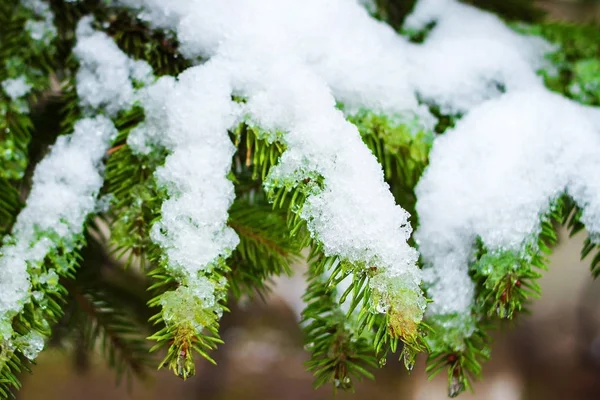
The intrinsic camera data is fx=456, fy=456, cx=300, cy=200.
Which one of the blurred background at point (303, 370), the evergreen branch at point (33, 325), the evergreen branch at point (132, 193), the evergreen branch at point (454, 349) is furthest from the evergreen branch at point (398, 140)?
the blurred background at point (303, 370)

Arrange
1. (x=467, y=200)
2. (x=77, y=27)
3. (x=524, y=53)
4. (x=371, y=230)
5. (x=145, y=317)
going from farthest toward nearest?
(x=145, y=317) < (x=524, y=53) < (x=77, y=27) < (x=467, y=200) < (x=371, y=230)

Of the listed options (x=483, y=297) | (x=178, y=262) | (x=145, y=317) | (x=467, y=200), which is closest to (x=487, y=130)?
(x=467, y=200)

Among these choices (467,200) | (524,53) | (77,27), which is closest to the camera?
(467,200)

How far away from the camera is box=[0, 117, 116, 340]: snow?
0.54 metres

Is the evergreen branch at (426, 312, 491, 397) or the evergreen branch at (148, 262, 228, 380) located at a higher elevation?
the evergreen branch at (148, 262, 228, 380)

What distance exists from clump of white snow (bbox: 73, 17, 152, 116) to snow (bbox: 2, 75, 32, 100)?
8cm

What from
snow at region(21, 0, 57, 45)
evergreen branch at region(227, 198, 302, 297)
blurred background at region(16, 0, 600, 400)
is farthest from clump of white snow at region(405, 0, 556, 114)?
blurred background at region(16, 0, 600, 400)

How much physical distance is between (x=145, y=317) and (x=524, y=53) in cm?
96

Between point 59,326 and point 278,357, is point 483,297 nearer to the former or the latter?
point 59,326

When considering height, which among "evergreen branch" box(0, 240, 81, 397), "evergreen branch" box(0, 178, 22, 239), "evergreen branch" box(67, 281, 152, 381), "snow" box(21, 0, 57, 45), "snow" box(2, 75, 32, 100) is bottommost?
"evergreen branch" box(67, 281, 152, 381)

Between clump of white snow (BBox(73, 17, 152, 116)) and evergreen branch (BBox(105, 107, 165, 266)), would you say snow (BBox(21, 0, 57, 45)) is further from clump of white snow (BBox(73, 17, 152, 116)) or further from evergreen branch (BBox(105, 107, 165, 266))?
evergreen branch (BBox(105, 107, 165, 266))

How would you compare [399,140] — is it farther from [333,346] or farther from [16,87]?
[16,87]

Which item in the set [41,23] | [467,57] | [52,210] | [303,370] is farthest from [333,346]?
[303,370]

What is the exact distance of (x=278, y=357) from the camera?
3.84 m
